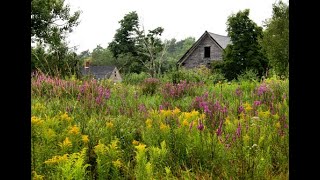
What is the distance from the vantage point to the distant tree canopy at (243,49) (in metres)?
27.7

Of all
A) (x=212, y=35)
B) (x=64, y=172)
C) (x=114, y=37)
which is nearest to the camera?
(x=64, y=172)

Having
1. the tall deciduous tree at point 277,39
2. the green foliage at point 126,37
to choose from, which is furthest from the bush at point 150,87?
the green foliage at point 126,37

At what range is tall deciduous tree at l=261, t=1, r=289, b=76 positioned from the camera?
25.5 metres

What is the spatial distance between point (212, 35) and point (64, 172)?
3898 centimetres

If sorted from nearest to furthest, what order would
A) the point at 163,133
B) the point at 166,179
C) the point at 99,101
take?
the point at 166,179
the point at 163,133
the point at 99,101

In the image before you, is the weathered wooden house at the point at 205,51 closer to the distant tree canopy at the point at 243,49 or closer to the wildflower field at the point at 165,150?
the distant tree canopy at the point at 243,49

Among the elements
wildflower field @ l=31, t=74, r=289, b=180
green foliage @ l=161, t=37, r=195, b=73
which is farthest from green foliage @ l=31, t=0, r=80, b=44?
wildflower field @ l=31, t=74, r=289, b=180

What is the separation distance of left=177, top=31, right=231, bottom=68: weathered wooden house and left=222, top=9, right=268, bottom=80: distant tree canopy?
33.8 feet

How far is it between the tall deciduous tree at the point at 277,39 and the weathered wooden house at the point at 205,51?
12403 millimetres

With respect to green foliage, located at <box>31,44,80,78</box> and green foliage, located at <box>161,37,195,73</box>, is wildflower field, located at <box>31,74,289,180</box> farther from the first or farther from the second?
green foliage, located at <box>161,37,195,73</box>

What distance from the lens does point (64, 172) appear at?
2.38 metres

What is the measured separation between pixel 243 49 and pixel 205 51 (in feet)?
42.7
